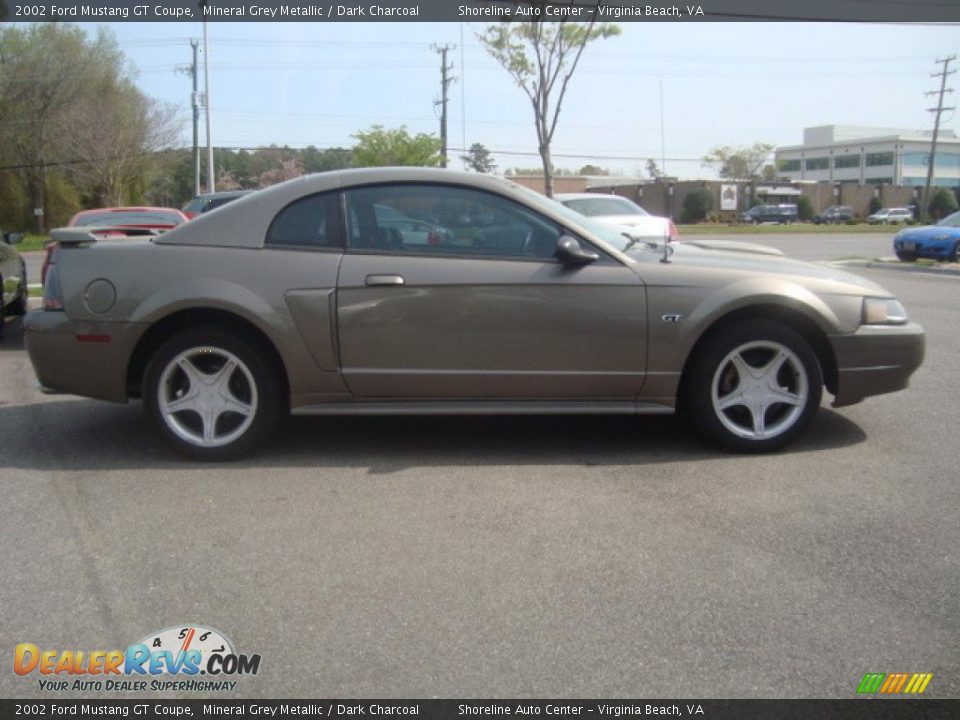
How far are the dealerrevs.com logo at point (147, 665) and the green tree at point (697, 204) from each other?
6096 centimetres

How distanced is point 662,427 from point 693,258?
3.61 ft

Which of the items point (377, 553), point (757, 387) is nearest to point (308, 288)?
point (377, 553)

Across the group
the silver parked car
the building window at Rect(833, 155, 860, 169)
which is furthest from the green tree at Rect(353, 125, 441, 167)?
the building window at Rect(833, 155, 860, 169)

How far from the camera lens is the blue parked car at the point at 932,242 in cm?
1978

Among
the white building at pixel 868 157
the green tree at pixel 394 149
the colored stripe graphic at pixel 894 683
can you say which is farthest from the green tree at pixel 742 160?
the colored stripe graphic at pixel 894 683

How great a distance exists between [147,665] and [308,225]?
2.76 metres

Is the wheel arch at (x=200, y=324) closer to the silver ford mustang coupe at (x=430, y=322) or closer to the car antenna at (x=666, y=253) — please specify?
the silver ford mustang coupe at (x=430, y=322)

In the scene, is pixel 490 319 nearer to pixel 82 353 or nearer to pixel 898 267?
pixel 82 353

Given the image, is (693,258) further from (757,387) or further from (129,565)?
(129,565)

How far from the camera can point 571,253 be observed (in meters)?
4.83

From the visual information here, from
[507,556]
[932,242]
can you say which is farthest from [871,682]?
[932,242]

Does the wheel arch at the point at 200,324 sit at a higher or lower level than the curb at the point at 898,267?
higher
